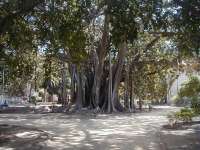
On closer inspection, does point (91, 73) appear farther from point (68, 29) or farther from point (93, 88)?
point (68, 29)

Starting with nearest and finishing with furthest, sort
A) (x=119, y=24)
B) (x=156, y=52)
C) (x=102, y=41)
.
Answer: (x=119, y=24), (x=102, y=41), (x=156, y=52)

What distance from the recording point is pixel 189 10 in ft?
45.2

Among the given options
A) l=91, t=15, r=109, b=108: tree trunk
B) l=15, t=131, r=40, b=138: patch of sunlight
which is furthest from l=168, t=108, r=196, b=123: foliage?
l=91, t=15, r=109, b=108: tree trunk

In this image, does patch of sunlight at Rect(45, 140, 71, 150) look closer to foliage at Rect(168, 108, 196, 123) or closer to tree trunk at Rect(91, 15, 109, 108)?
foliage at Rect(168, 108, 196, 123)

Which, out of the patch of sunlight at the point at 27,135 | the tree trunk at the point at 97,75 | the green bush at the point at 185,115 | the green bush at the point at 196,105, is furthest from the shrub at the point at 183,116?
the tree trunk at the point at 97,75

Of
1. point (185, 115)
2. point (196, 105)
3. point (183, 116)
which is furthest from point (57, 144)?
point (183, 116)

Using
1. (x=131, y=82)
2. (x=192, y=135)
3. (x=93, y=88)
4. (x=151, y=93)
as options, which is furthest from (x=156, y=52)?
(x=192, y=135)

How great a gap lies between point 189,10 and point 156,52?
3166 centimetres

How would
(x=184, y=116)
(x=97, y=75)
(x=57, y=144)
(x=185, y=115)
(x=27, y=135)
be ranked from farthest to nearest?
(x=97, y=75)
(x=184, y=116)
(x=185, y=115)
(x=27, y=135)
(x=57, y=144)

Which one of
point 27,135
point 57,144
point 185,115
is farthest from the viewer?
point 185,115

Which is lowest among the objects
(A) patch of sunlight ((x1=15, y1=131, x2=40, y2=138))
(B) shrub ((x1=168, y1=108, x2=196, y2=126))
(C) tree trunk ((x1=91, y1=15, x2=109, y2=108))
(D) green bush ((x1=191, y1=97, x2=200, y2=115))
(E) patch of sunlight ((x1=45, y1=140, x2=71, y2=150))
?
(E) patch of sunlight ((x1=45, y1=140, x2=71, y2=150))

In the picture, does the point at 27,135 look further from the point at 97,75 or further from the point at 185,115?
the point at 97,75

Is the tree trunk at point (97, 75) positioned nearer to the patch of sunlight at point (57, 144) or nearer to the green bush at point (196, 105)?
the green bush at point (196, 105)

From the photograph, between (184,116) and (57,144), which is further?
(184,116)
